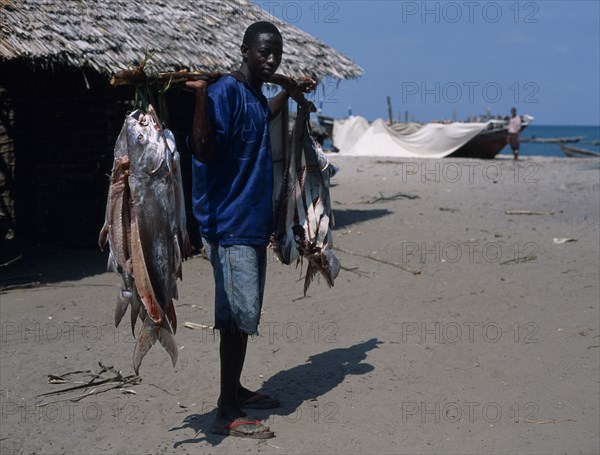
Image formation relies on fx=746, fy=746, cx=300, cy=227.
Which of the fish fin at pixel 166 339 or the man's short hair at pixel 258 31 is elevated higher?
the man's short hair at pixel 258 31

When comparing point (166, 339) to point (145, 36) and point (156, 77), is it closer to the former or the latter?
point (156, 77)

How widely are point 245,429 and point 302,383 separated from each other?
95 cm

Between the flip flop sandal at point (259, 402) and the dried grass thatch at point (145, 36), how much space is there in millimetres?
4277

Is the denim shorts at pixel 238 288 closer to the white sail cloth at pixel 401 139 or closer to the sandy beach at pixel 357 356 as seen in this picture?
the sandy beach at pixel 357 356

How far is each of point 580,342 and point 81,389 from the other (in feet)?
11.8

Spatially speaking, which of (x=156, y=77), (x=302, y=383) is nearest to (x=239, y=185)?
(x=156, y=77)

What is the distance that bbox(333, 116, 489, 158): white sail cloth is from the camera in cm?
2588

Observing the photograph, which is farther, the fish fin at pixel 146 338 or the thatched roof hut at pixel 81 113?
the thatched roof hut at pixel 81 113

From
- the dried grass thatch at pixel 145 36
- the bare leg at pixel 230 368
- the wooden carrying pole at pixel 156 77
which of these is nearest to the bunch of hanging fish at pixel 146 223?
the wooden carrying pole at pixel 156 77

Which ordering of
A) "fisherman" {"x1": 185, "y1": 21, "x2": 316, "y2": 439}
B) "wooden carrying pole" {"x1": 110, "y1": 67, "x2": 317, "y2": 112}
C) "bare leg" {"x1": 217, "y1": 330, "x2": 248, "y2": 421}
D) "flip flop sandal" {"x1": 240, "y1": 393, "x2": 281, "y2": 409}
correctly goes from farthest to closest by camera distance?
"flip flop sandal" {"x1": 240, "y1": 393, "x2": 281, "y2": 409}
"bare leg" {"x1": 217, "y1": 330, "x2": 248, "y2": 421}
"fisherman" {"x1": 185, "y1": 21, "x2": 316, "y2": 439}
"wooden carrying pole" {"x1": 110, "y1": 67, "x2": 317, "y2": 112}

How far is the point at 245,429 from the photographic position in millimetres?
3828

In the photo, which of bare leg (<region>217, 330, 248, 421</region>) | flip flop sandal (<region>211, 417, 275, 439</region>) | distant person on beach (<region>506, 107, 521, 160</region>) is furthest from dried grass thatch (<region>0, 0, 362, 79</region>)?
distant person on beach (<region>506, 107, 521, 160</region>)

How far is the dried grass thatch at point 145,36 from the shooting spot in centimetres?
720

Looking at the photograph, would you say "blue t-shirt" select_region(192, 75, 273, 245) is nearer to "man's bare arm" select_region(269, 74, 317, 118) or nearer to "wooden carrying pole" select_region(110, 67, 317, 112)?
"wooden carrying pole" select_region(110, 67, 317, 112)
